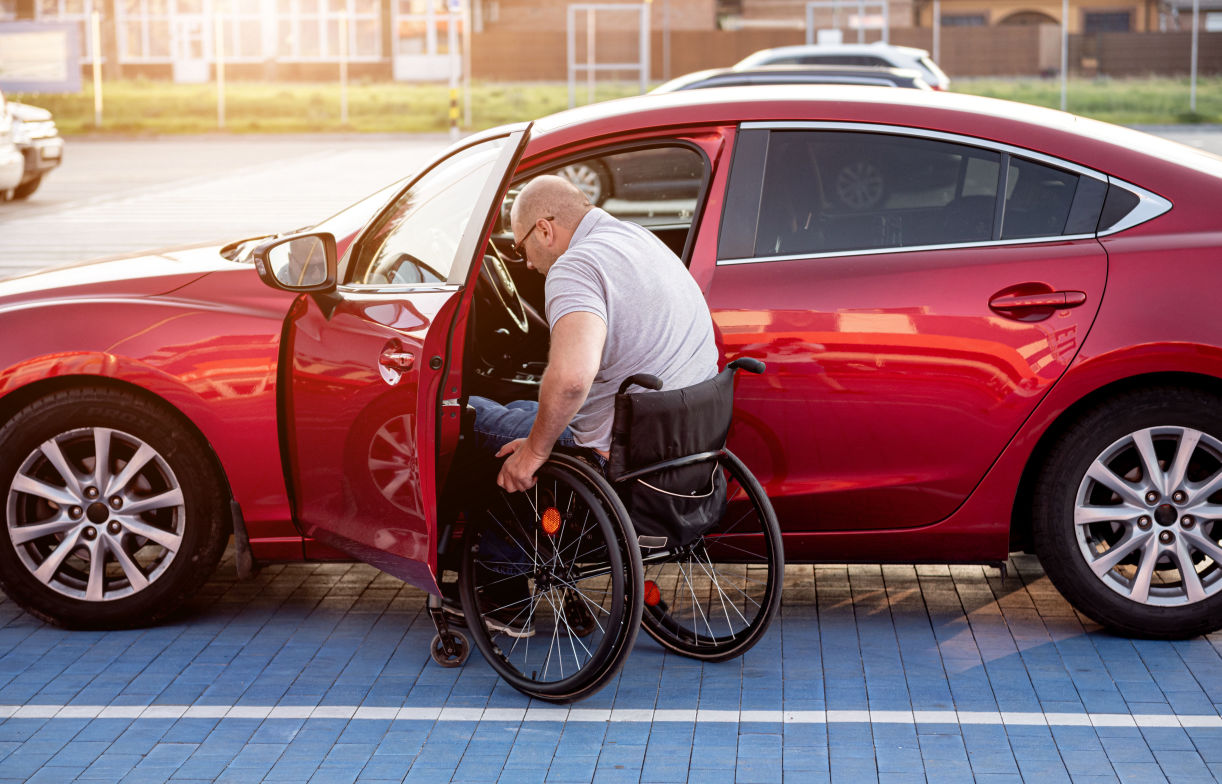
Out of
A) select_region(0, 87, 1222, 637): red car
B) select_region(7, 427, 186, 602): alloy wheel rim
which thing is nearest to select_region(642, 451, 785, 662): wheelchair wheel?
select_region(0, 87, 1222, 637): red car

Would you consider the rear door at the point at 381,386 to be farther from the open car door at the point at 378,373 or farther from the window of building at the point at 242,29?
the window of building at the point at 242,29

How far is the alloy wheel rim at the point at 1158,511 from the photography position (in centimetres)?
458

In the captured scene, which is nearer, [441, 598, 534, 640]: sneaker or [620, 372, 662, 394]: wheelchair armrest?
[620, 372, 662, 394]: wheelchair armrest

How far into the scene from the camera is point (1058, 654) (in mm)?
4637

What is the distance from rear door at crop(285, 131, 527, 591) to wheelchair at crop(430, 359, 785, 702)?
261 mm

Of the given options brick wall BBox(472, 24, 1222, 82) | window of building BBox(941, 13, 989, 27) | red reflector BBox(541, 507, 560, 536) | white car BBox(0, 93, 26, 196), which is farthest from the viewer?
window of building BBox(941, 13, 989, 27)

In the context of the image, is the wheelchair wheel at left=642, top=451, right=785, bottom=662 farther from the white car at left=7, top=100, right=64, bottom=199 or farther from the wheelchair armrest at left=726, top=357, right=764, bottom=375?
the white car at left=7, top=100, right=64, bottom=199

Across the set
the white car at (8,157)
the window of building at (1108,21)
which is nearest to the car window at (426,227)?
the white car at (8,157)

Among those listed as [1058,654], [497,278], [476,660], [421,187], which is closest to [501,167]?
[421,187]

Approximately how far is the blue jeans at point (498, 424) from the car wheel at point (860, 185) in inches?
45.8

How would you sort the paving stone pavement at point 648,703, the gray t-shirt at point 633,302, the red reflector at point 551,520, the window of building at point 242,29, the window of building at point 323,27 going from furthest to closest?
the window of building at point 242,29 < the window of building at point 323,27 < the red reflector at point 551,520 < the gray t-shirt at point 633,302 < the paving stone pavement at point 648,703

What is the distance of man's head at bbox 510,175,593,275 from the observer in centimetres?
439

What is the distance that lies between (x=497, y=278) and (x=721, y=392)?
146 cm

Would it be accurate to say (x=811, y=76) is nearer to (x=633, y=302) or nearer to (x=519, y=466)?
(x=633, y=302)
